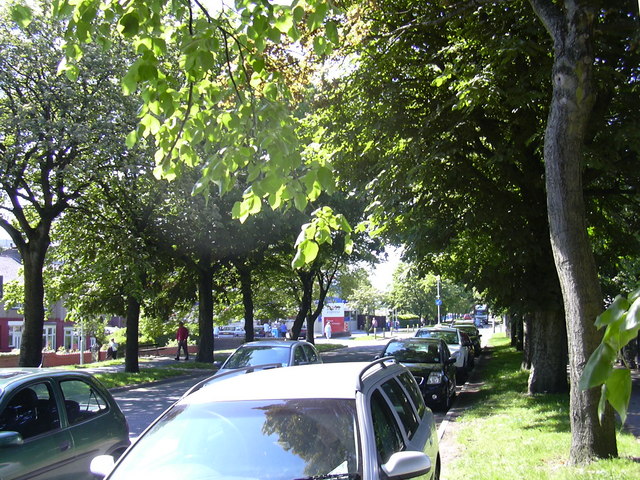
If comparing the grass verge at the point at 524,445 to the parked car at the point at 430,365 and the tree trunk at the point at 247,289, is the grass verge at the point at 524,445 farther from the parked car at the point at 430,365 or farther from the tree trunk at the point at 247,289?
the tree trunk at the point at 247,289

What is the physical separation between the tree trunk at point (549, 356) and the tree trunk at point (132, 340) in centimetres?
1549

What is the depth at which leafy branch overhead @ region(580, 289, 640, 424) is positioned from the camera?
144cm

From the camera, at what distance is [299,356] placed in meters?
13.2

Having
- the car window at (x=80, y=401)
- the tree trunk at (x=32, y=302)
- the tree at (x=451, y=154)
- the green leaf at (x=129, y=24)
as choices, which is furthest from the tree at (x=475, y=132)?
the tree trunk at (x=32, y=302)

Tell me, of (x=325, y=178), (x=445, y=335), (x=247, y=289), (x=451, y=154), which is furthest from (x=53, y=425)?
(x=247, y=289)

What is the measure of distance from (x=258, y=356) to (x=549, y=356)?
627 centimetres

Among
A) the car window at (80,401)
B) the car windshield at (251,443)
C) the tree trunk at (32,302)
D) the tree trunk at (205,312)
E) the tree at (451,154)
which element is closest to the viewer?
the car windshield at (251,443)

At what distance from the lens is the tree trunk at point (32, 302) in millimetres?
17859

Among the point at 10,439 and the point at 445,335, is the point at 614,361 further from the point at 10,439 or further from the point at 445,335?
the point at 445,335

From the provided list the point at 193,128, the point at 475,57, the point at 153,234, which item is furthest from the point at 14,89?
the point at 193,128

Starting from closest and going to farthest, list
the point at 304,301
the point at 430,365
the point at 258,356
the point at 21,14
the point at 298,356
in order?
the point at 21,14 < the point at 258,356 < the point at 298,356 < the point at 430,365 < the point at 304,301

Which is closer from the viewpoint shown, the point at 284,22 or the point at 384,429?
the point at 384,429

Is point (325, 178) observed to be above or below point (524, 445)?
above

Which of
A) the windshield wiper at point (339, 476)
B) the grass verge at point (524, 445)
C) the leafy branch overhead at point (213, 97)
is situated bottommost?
the grass verge at point (524, 445)
